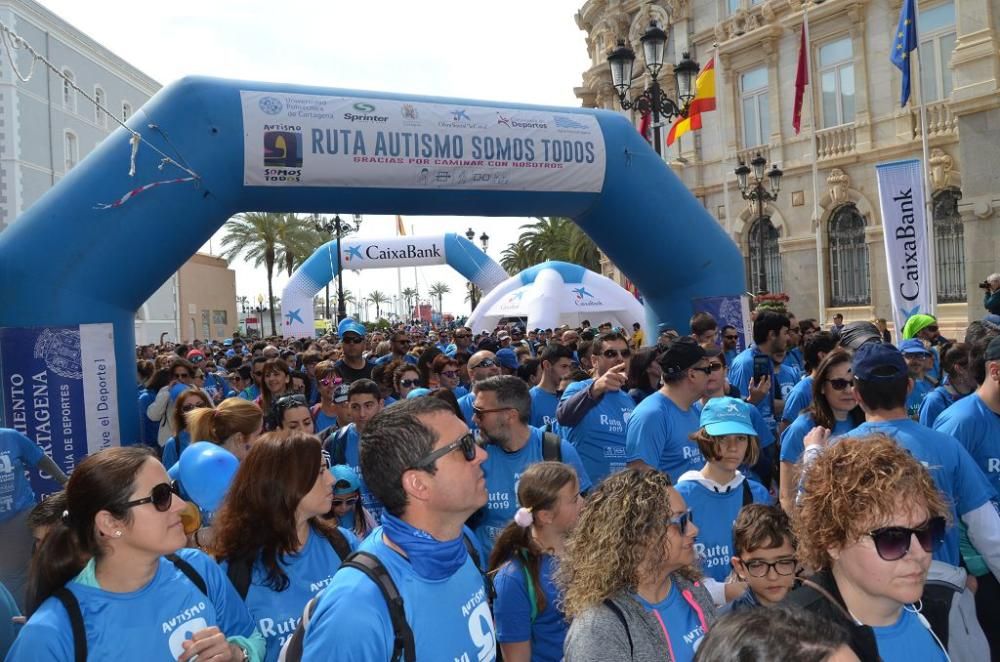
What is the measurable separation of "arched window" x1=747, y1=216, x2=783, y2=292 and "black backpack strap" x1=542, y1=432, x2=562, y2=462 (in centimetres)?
2213

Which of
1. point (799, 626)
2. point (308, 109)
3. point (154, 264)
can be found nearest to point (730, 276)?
point (308, 109)

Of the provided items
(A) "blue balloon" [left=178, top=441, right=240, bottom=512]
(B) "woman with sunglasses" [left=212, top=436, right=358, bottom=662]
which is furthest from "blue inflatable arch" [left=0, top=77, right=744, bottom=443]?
(B) "woman with sunglasses" [left=212, top=436, right=358, bottom=662]

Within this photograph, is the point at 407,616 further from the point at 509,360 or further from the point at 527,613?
the point at 509,360

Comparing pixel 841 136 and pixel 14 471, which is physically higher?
pixel 841 136

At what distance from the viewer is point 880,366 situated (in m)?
3.52

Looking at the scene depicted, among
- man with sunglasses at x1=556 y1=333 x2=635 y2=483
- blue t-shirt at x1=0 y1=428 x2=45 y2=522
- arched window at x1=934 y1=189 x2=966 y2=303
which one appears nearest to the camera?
blue t-shirt at x1=0 y1=428 x2=45 y2=522

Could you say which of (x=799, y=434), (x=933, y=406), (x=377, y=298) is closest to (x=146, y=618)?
(x=799, y=434)

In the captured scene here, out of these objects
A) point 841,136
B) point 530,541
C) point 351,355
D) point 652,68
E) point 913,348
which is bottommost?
point 530,541

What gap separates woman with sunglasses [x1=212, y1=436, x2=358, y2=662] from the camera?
9.70 feet

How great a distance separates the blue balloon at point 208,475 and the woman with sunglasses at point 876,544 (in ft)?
8.15

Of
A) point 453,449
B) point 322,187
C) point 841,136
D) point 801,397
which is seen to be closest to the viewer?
point 453,449

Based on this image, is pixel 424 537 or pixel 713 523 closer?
pixel 424 537

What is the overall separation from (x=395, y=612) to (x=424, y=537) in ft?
0.80

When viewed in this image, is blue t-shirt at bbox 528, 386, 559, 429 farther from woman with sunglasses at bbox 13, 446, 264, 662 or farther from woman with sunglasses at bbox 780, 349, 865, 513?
woman with sunglasses at bbox 13, 446, 264, 662
